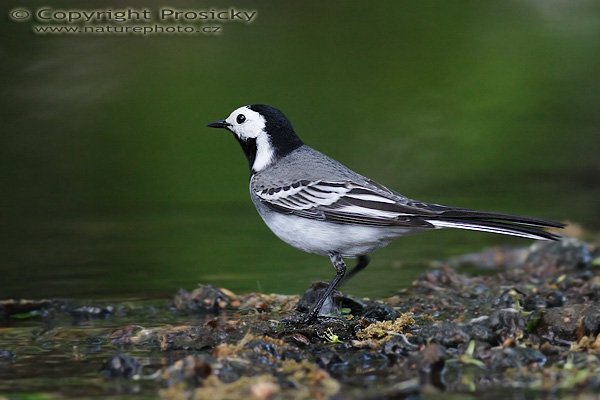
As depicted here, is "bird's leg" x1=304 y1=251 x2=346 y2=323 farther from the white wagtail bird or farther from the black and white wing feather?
the black and white wing feather

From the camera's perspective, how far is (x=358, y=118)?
19.0 metres

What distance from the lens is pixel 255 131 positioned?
9.31 metres

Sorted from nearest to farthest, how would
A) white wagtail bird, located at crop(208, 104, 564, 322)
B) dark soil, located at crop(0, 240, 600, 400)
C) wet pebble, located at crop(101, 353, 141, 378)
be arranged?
dark soil, located at crop(0, 240, 600, 400), wet pebble, located at crop(101, 353, 141, 378), white wagtail bird, located at crop(208, 104, 564, 322)

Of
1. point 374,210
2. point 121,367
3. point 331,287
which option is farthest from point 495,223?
point 121,367

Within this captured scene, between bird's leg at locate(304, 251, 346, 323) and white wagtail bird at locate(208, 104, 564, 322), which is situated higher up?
white wagtail bird at locate(208, 104, 564, 322)

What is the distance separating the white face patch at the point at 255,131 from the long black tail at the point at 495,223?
2.08 meters

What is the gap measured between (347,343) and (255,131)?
107 inches

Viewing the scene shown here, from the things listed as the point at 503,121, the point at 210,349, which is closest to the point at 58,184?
the point at 503,121

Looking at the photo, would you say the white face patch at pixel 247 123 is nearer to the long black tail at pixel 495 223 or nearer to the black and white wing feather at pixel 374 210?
the black and white wing feather at pixel 374 210

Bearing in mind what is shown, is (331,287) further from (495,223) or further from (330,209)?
(495,223)

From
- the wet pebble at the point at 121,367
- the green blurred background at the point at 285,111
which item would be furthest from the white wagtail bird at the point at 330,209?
the green blurred background at the point at 285,111

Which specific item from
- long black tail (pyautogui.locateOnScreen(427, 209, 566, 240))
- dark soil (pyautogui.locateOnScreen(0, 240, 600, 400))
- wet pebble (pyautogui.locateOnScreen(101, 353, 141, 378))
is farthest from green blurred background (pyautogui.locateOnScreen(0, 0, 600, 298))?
wet pebble (pyautogui.locateOnScreen(101, 353, 141, 378))

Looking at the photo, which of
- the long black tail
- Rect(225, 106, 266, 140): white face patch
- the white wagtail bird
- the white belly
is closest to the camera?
the long black tail

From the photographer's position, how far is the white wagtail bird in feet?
24.6
